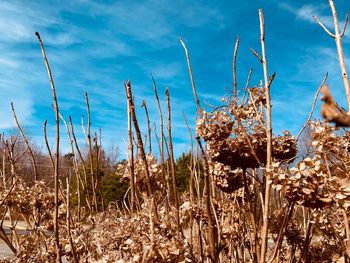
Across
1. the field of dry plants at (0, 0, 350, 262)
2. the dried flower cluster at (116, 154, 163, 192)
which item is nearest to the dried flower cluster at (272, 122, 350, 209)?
the field of dry plants at (0, 0, 350, 262)

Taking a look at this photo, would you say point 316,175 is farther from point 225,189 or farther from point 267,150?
point 225,189

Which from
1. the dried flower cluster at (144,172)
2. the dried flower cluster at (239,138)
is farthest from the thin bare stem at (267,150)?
the dried flower cluster at (144,172)

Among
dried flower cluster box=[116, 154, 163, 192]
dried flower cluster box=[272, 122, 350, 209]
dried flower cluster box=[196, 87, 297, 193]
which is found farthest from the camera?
dried flower cluster box=[116, 154, 163, 192]

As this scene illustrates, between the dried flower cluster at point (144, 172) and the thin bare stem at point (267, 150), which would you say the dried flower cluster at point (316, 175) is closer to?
the thin bare stem at point (267, 150)

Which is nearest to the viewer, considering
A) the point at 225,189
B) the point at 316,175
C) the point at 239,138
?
the point at 316,175

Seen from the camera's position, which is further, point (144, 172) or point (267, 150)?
point (144, 172)

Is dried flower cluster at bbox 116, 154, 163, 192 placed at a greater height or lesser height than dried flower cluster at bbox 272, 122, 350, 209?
greater

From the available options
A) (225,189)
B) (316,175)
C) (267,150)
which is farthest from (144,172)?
(316,175)

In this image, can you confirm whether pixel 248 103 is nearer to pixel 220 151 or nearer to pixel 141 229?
pixel 220 151

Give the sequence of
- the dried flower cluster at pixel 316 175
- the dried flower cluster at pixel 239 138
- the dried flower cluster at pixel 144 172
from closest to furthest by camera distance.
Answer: the dried flower cluster at pixel 316 175
the dried flower cluster at pixel 239 138
the dried flower cluster at pixel 144 172

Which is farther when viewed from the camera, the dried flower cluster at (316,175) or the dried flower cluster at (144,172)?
the dried flower cluster at (144,172)

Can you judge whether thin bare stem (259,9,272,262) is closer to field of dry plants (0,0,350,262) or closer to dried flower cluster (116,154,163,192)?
field of dry plants (0,0,350,262)

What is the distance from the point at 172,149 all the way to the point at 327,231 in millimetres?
953

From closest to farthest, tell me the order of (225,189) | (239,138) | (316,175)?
(316,175)
(239,138)
(225,189)
